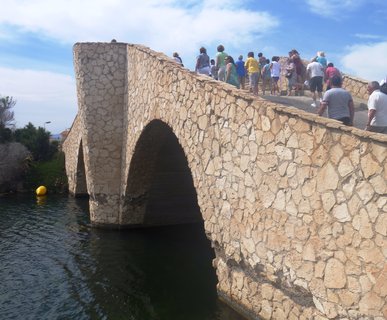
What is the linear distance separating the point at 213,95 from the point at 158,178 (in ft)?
23.6

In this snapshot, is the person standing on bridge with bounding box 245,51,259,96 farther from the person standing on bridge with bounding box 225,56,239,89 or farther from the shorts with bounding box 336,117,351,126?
the shorts with bounding box 336,117,351,126

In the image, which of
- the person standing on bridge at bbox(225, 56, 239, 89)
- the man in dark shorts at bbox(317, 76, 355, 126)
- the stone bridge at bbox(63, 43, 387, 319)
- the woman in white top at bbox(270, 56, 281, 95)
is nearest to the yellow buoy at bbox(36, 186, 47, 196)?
the stone bridge at bbox(63, 43, 387, 319)

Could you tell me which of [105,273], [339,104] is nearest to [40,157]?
[105,273]

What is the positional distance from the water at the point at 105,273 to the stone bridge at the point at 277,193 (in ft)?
4.73

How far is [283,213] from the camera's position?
589 centimetres

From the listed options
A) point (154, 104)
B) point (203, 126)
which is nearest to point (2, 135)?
point (154, 104)

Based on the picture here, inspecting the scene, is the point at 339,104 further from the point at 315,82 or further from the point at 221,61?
the point at 221,61

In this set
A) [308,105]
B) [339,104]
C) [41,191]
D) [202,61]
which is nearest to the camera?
[339,104]

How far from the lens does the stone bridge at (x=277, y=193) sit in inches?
181

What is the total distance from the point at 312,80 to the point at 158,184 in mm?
6610

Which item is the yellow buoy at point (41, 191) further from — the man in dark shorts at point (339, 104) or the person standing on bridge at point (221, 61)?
the man in dark shorts at point (339, 104)

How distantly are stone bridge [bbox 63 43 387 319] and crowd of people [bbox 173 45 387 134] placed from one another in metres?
1.00

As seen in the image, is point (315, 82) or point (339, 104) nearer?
point (339, 104)

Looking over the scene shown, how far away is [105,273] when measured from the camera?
34.1ft
